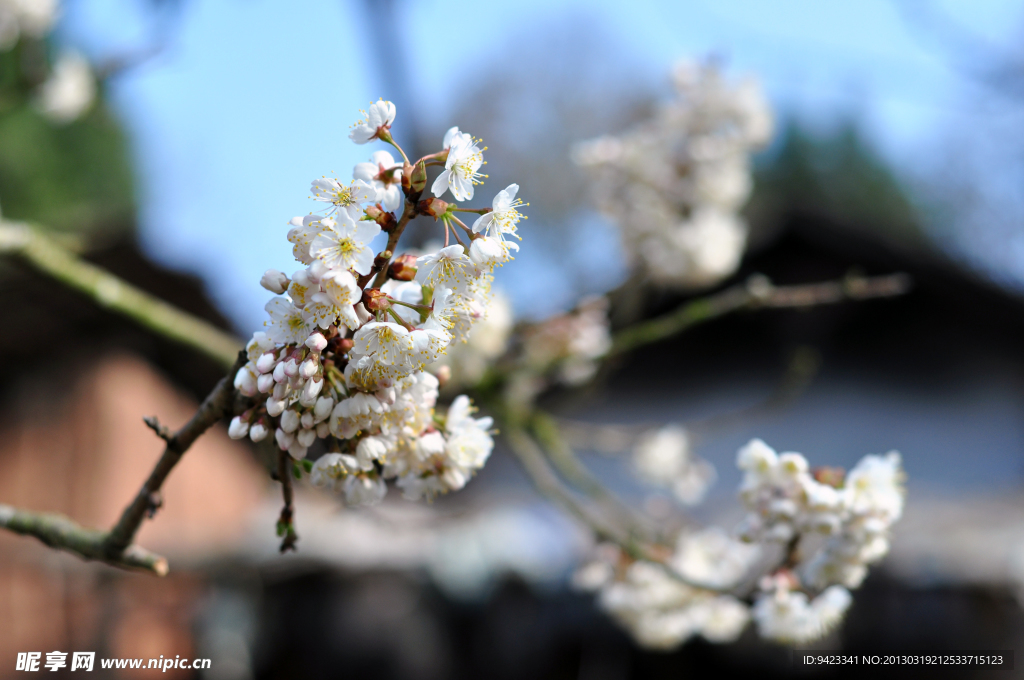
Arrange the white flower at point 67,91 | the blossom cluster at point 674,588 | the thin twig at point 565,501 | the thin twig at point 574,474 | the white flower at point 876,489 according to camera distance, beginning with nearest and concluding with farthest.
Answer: the white flower at point 876,489 → the thin twig at point 565,501 → the blossom cluster at point 674,588 → the thin twig at point 574,474 → the white flower at point 67,91

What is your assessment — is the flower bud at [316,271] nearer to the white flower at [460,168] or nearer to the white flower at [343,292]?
the white flower at [343,292]

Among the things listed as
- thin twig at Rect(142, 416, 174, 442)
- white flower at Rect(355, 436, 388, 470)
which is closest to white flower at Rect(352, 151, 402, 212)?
white flower at Rect(355, 436, 388, 470)

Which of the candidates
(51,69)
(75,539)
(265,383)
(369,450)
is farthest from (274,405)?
(51,69)

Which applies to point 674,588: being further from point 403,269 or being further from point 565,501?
point 403,269

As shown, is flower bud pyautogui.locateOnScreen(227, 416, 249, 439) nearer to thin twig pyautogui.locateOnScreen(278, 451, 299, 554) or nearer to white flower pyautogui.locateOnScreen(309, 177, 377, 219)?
thin twig pyautogui.locateOnScreen(278, 451, 299, 554)

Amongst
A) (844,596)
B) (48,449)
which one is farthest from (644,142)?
(48,449)

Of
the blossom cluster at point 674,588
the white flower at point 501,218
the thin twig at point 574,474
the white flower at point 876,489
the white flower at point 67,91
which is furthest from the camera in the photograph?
the white flower at point 67,91

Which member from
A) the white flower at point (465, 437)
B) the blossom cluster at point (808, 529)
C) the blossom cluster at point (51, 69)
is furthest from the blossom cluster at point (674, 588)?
the blossom cluster at point (51, 69)
